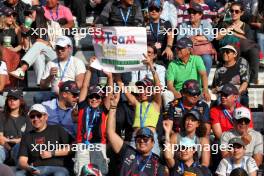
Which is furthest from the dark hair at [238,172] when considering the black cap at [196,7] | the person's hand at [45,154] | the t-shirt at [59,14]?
the t-shirt at [59,14]

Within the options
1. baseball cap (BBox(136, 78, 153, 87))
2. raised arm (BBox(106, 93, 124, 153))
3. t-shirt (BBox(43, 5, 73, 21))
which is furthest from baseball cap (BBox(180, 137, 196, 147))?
t-shirt (BBox(43, 5, 73, 21))

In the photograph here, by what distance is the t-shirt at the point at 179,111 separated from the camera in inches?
557

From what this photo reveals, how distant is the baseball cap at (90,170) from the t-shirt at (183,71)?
2456mm

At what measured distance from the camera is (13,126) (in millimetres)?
14531

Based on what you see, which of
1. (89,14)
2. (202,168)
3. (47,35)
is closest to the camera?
(202,168)

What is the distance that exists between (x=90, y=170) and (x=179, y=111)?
1683mm

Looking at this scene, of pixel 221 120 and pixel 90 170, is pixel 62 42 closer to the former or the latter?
pixel 221 120

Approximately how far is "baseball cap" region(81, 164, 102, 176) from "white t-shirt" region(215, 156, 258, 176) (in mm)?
1524

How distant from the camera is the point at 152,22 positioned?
53.5ft

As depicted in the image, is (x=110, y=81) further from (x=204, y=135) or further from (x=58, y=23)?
(x=58, y=23)

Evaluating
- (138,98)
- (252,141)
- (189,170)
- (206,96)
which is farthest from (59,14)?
(189,170)

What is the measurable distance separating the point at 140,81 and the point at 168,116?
56 centimetres

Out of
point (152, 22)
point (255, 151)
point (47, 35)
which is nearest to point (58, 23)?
point (47, 35)

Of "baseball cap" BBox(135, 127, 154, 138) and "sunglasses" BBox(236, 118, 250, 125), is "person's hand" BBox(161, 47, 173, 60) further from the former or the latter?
"baseball cap" BBox(135, 127, 154, 138)
